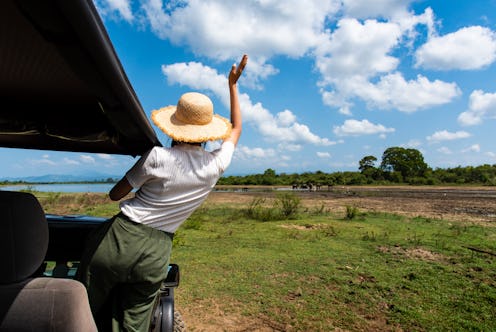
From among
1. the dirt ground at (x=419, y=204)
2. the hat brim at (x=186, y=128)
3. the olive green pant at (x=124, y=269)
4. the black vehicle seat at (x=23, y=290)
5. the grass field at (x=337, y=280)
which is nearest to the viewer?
the black vehicle seat at (x=23, y=290)

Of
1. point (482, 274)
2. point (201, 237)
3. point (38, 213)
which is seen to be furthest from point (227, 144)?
point (201, 237)

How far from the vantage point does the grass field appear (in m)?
3.83

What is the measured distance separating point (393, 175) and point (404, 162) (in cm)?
662

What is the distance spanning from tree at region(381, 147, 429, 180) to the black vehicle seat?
60.2m

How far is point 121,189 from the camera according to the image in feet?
5.44

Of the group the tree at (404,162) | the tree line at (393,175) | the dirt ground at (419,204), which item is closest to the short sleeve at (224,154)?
the dirt ground at (419,204)

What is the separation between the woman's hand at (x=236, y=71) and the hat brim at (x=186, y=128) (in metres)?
0.26

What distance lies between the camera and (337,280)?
5.15 meters

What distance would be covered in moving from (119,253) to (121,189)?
333 mm

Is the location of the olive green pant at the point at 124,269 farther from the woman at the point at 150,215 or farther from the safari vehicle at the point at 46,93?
the safari vehicle at the point at 46,93

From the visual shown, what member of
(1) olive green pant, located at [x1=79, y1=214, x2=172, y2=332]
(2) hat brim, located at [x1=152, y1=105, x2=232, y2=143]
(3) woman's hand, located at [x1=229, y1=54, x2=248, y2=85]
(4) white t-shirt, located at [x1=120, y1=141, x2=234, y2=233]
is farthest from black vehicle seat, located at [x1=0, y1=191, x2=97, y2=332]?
(3) woman's hand, located at [x1=229, y1=54, x2=248, y2=85]

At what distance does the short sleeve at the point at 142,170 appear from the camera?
151cm

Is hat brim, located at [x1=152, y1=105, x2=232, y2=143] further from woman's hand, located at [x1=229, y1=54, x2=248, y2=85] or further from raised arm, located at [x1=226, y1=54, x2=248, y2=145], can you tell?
woman's hand, located at [x1=229, y1=54, x2=248, y2=85]

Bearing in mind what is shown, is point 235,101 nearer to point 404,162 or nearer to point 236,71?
point 236,71
